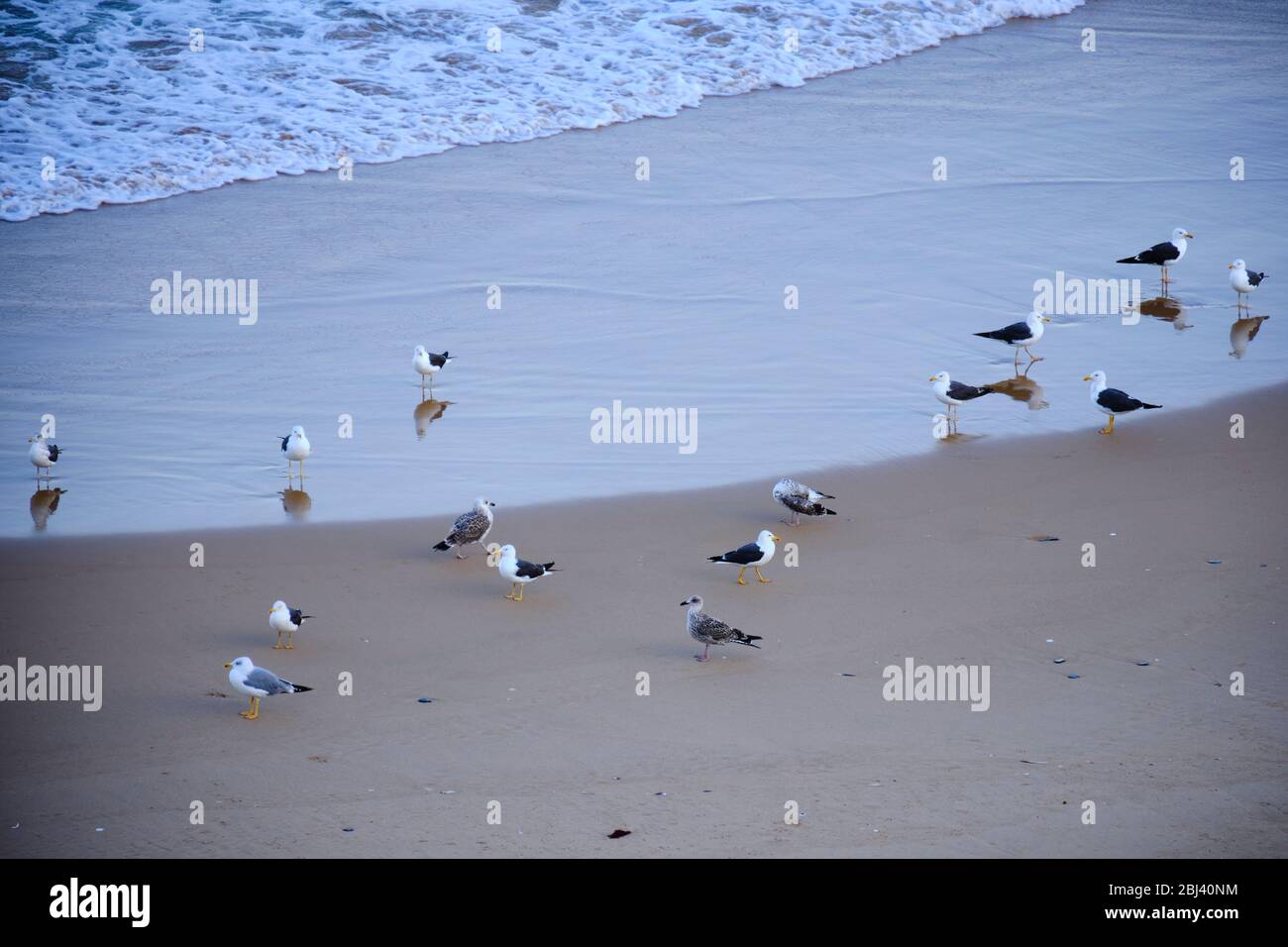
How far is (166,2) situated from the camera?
22250 mm

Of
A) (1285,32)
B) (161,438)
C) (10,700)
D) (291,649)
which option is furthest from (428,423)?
(1285,32)

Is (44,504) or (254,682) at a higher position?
(44,504)

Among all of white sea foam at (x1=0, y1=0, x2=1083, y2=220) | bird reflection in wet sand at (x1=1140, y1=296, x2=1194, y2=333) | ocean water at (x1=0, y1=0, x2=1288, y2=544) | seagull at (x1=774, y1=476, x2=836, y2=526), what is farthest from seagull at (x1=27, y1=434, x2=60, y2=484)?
bird reflection in wet sand at (x1=1140, y1=296, x2=1194, y2=333)

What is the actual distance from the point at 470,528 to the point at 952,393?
4411mm

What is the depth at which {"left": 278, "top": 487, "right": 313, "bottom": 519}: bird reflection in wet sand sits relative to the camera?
10133 millimetres

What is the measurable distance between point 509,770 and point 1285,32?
2234 cm

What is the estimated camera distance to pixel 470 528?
31.2 feet

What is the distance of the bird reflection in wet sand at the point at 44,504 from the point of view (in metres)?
9.97

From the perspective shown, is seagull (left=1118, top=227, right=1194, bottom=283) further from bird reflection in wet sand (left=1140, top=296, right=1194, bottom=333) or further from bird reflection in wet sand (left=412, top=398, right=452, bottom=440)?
bird reflection in wet sand (left=412, top=398, right=452, bottom=440)

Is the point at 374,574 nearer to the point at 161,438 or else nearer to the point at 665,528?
the point at 665,528

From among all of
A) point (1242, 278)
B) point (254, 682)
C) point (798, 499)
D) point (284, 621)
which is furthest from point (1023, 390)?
point (254, 682)

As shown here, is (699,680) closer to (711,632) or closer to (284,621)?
(711,632)

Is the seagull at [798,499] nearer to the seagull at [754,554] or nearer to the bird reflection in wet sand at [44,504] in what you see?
the seagull at [754,554]

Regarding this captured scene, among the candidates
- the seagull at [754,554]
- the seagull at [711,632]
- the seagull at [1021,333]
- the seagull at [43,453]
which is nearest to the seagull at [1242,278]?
the seagull at [1021,333]
